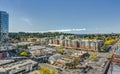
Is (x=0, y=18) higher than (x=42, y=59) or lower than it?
higher

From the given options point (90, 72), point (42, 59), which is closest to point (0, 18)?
point (42, 59)

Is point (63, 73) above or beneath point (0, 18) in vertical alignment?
beneath

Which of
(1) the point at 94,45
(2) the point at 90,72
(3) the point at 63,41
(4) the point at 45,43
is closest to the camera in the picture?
(2) the point at 90,72

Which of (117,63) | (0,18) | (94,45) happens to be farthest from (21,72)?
(94,45)

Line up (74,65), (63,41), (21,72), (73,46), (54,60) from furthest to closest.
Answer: (63,41)
(73,46)
(54,60)
(74,65)
(21,72)

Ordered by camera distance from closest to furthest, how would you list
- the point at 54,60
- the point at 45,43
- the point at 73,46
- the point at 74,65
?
the point at 74,65
the point at 54,60
the point at 73,46
the point at 45,43

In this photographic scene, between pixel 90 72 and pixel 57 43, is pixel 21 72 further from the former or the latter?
pixel 57 43

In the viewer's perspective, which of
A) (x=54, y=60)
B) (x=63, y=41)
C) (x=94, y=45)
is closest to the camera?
(x=54, y=60)

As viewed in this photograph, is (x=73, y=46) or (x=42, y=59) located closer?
(x=42, y=59)

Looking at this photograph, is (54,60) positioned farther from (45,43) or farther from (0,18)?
(45,43)
